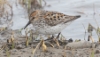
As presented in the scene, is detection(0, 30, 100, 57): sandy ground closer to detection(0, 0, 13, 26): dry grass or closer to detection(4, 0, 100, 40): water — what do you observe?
detection(4, 0, 100, 40): water

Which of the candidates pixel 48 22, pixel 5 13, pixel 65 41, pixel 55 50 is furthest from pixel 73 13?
pixel 55 50

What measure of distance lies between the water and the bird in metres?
1.14

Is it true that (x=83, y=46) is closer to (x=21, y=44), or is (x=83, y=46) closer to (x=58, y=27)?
(x=58, y=27)

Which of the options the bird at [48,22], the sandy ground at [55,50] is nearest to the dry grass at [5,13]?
the bird at [48,22]

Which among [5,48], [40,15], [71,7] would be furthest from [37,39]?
[71,7]

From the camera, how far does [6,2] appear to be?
10.0 meters

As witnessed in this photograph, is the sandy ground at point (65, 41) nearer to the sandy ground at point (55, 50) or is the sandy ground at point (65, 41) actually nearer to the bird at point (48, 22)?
the sandy ground at point (55, 50)

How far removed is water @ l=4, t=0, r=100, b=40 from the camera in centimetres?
906

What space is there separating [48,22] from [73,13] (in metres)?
3.19

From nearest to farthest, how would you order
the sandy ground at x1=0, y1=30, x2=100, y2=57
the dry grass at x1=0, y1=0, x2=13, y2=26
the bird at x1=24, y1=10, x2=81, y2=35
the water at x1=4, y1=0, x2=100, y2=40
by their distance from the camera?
the sandy ground at x1=0, y1=30, x2=100, y2=57 < the bird at x1=24, y1=10, x2=81, y2=35 < the water at x1=4, y1=0, x2=100, y2=40 < the dry grass at x1=0, y1=0, x2=13, y2=26

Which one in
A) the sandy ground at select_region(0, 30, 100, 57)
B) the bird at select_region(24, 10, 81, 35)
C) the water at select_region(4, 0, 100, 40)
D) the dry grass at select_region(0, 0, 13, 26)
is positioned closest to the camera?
the sandy ground at select_region(0, 30, 100, 57)

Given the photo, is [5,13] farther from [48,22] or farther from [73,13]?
[48,22]

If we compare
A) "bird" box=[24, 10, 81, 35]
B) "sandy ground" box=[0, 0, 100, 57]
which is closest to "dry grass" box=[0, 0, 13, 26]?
"sandy ground" box=[0, 0, 100, 57]

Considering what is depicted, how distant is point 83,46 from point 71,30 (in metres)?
2.05
